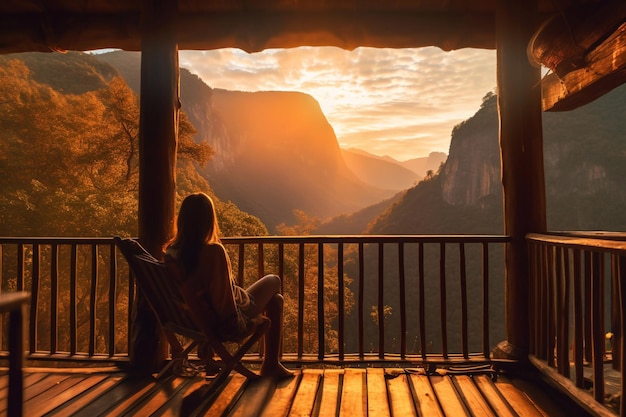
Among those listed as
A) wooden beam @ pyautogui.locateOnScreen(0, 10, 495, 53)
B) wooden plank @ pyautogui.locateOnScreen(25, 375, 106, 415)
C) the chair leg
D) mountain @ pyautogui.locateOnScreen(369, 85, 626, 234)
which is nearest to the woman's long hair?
the chair leg

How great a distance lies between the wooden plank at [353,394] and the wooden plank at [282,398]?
1.01 feet

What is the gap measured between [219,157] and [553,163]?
52641mm

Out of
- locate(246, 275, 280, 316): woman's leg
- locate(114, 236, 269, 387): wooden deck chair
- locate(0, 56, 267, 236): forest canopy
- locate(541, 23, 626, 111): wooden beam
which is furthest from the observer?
locate(0, 56, 267, 236): forest canopy

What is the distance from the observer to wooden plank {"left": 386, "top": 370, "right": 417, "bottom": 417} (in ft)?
8.21

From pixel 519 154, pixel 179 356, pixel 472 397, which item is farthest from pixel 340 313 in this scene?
pixel 519 154

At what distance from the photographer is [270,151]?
100062 mm

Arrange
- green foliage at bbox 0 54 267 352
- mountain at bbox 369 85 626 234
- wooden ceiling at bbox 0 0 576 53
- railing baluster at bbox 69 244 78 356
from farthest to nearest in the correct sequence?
mountain at bbox 369 85 626 234
green foliage at bbox 0 54 267 352
wooden ceiling at bbox 0 0 576 53
railing baluster at bbox 69 244 78 356

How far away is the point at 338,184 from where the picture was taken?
114 metres

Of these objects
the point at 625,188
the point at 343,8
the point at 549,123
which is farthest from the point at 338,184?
the point at 343,8

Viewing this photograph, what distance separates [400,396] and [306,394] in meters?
0.58

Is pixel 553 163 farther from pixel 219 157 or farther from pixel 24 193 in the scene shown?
pixel 24 193

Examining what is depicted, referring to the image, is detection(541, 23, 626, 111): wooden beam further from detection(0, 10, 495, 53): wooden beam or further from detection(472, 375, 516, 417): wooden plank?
detection(472, 375, 516, 417): wooden plank

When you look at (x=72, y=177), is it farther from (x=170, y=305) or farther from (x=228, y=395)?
(x=228, y=395)

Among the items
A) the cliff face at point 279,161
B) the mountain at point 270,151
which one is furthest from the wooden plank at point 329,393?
the cliff face at point 279,161
